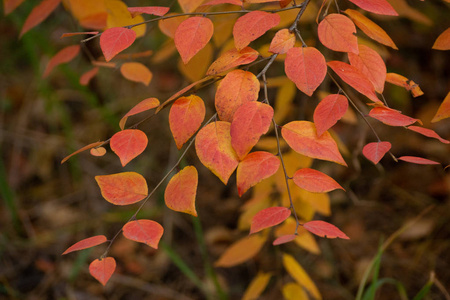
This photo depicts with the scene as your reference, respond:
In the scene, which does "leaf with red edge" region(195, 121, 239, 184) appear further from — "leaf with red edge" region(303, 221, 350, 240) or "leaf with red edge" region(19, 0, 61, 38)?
"leaf with red edge" region(19, 0, 61, 38)

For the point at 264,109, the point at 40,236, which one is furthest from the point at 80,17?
the point at 40,236

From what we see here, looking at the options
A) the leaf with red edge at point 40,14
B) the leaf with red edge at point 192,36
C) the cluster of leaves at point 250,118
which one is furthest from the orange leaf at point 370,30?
the leaf with red edge at point 40,14

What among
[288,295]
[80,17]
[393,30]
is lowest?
[288,295]

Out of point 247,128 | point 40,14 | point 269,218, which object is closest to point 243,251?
point 269,218

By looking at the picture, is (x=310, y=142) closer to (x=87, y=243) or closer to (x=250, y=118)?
(x=250, y=118)

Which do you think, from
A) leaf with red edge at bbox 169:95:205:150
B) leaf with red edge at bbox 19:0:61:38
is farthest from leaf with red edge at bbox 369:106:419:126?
leaf with red edge at bbox 19:0:61:38

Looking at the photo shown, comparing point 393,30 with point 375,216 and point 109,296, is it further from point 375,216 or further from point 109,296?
point 109,296

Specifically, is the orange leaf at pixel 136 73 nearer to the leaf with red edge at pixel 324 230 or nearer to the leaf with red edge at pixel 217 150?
the leaf with red edge at pixel 217 150
